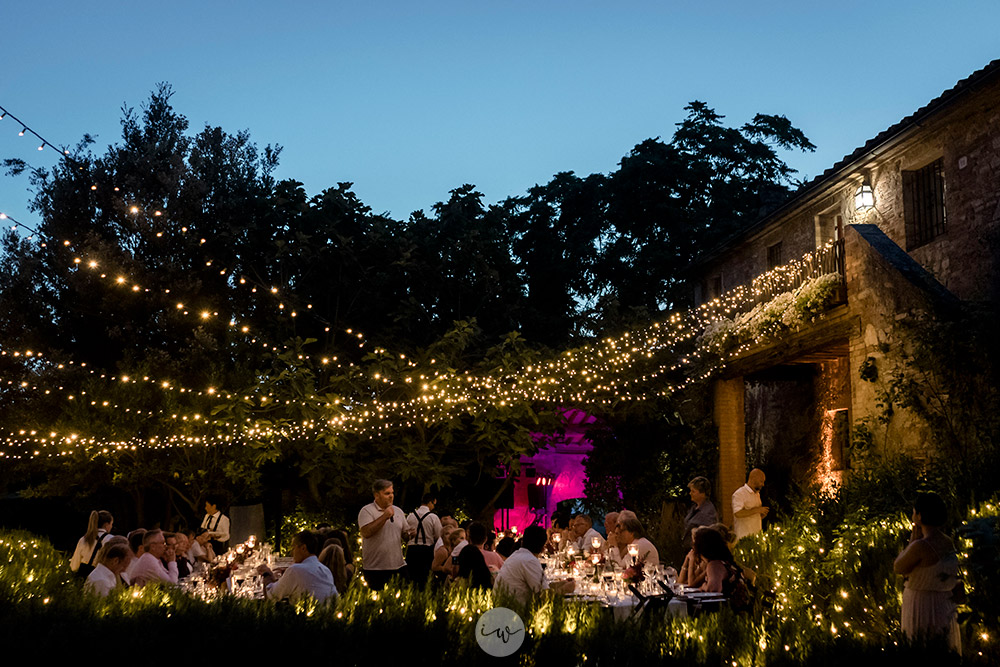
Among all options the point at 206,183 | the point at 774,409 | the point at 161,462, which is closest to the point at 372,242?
the point at 206,183

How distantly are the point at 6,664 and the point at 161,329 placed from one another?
1527 centimetres

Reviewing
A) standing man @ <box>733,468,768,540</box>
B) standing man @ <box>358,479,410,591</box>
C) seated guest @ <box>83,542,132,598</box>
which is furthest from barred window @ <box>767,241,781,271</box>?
seated guest @ <box>83,542,132,598</box>

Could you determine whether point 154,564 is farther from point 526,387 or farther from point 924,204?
point 924,204

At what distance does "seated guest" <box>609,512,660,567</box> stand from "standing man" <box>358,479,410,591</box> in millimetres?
2246

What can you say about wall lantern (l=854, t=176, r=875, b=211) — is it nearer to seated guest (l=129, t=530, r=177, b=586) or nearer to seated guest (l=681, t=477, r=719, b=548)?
seated guest (l=681, t=477, r=719, b=548)

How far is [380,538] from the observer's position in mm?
8984

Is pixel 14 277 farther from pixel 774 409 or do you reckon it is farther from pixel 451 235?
pixel 774 409

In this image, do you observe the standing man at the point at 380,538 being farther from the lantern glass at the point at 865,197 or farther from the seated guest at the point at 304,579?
the lantern glass at the point at 865,197

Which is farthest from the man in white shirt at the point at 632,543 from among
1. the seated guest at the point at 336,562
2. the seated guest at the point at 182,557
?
the seated guest at the point at 182,557

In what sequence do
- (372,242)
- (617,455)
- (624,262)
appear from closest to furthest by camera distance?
(617,455), (372,242), (624,262)

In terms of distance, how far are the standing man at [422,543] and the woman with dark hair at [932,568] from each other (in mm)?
4516

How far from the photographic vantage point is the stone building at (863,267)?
1091 centimetres

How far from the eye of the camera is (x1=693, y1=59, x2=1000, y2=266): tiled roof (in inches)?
435

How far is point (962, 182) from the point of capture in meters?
12.1
